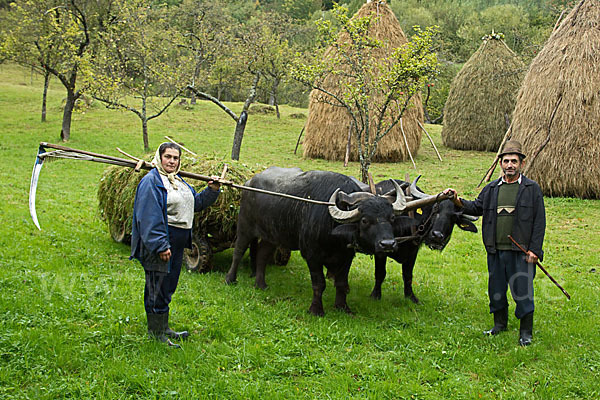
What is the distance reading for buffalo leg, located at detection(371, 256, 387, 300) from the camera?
264 inches

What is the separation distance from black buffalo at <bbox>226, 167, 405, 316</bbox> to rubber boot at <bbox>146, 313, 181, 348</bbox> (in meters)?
1.99

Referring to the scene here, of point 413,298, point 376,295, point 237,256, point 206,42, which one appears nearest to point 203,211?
point 237,256

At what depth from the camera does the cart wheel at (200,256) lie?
7.52 metres

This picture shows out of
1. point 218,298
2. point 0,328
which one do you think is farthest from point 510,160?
point 0,328

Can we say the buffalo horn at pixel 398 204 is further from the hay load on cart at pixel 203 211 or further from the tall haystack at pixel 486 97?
the tall haystack at pixel 486 97

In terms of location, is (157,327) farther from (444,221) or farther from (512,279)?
(512,279)

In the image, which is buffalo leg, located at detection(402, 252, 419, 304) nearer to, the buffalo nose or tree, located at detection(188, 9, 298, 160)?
the buffalo nose

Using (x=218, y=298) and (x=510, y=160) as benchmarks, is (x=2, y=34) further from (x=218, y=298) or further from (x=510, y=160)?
(x=510, y=160)

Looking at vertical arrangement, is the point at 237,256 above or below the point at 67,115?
below

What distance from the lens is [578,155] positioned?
12.8m

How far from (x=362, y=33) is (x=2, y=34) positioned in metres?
18.9

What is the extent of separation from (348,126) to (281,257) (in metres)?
11.3

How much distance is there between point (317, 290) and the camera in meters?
6.11

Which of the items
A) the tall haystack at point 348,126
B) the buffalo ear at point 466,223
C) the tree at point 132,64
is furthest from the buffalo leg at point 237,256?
the tree at point 132,64
